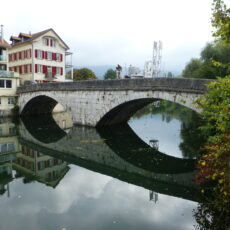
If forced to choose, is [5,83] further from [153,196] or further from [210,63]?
[153,196]

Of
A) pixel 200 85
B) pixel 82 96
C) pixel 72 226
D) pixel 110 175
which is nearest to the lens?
pixel 72 226

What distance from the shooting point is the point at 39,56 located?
29.9 metres

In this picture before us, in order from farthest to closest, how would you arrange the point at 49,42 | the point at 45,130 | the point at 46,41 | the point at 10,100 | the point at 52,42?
1. the point at 52,42
2. the point at 49,42
3. the point at 46,41
4. the point at 10,100
5. the point at 45,130

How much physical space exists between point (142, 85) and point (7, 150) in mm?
8405

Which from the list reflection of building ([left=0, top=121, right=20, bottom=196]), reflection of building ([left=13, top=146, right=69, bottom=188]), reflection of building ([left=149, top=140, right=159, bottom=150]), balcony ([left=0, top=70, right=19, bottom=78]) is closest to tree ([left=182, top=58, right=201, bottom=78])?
reflection of building ([left=149, top=140, right=159, bottom=150])

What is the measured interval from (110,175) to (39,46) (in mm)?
23829

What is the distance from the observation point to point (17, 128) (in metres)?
20.2

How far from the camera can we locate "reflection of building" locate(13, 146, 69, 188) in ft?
32.6

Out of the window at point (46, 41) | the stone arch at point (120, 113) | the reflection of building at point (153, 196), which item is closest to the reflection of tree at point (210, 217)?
the reflection of building at point (153, 196)

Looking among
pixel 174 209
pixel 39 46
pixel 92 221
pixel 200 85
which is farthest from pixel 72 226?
pixel 39 46

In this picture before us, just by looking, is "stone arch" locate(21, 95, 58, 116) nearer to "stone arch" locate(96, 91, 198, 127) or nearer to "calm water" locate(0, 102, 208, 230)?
"calm water" locate(0, 102, 208, 230)

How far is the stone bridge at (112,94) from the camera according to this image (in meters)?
13.2

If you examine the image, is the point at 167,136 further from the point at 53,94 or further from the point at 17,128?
the point at 17,128

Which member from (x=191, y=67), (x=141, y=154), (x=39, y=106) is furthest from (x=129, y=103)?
(x=191, y=67)
